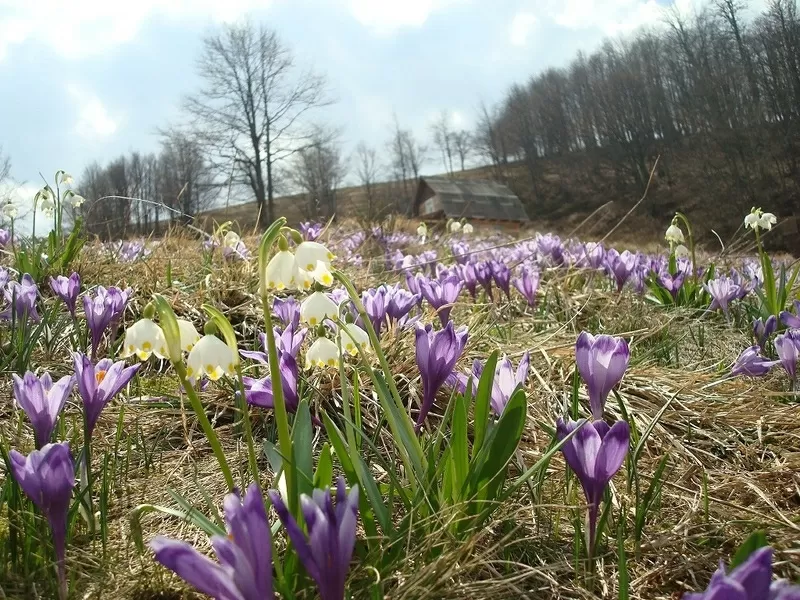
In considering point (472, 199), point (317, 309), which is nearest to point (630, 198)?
point (472, 199)

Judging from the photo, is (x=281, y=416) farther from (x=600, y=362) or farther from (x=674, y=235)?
(x=674, y=235)

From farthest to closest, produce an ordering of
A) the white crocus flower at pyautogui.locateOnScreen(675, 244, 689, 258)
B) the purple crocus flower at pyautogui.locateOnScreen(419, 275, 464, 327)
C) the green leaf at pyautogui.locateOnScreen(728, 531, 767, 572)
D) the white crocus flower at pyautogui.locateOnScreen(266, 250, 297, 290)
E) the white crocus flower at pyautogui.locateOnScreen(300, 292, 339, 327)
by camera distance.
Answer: the white crocus flower at pyautogui.locateOnScreen(675, 244, 689, 258), the purple crocus flower at pyautogui.locateOnScreen(419, 275, 464, 327), the white crocus flower at pyautogui.locateOnScreen(300, 292, 339, 327), the white crocus flower at pyautogui.locateOnScreen(266, 250, 297, 290), the green leaf at pyautogui.locateOnScreen(728, 531, 767, 572)

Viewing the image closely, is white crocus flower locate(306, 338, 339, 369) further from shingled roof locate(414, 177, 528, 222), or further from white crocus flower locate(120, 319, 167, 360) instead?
shingled roof locate(414, 177, 528, 222)

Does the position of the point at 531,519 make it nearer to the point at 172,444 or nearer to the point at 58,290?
the point at 172,444

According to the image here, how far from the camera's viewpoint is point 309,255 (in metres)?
1.19

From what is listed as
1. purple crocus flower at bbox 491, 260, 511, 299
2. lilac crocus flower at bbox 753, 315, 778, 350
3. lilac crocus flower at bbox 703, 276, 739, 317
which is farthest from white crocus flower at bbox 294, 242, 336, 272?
lilac crocus flower at bbox 703, 276, 739, 317

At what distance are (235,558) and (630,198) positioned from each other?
48689 mm

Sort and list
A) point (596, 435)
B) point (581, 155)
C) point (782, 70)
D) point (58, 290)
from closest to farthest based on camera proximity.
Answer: point (596, 435)
point (58, 290)
point (782, 70)
point (581, 155)

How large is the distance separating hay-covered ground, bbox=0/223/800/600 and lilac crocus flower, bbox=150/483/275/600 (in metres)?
0.31

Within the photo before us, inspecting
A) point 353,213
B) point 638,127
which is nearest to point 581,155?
point 638,127

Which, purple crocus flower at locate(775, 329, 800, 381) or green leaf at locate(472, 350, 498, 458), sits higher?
green leaf at locate(472, 350, 498, 458)

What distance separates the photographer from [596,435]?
1.12 meters

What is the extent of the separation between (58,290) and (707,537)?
8.57 ft

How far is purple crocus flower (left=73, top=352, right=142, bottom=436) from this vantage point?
139 centimetres
